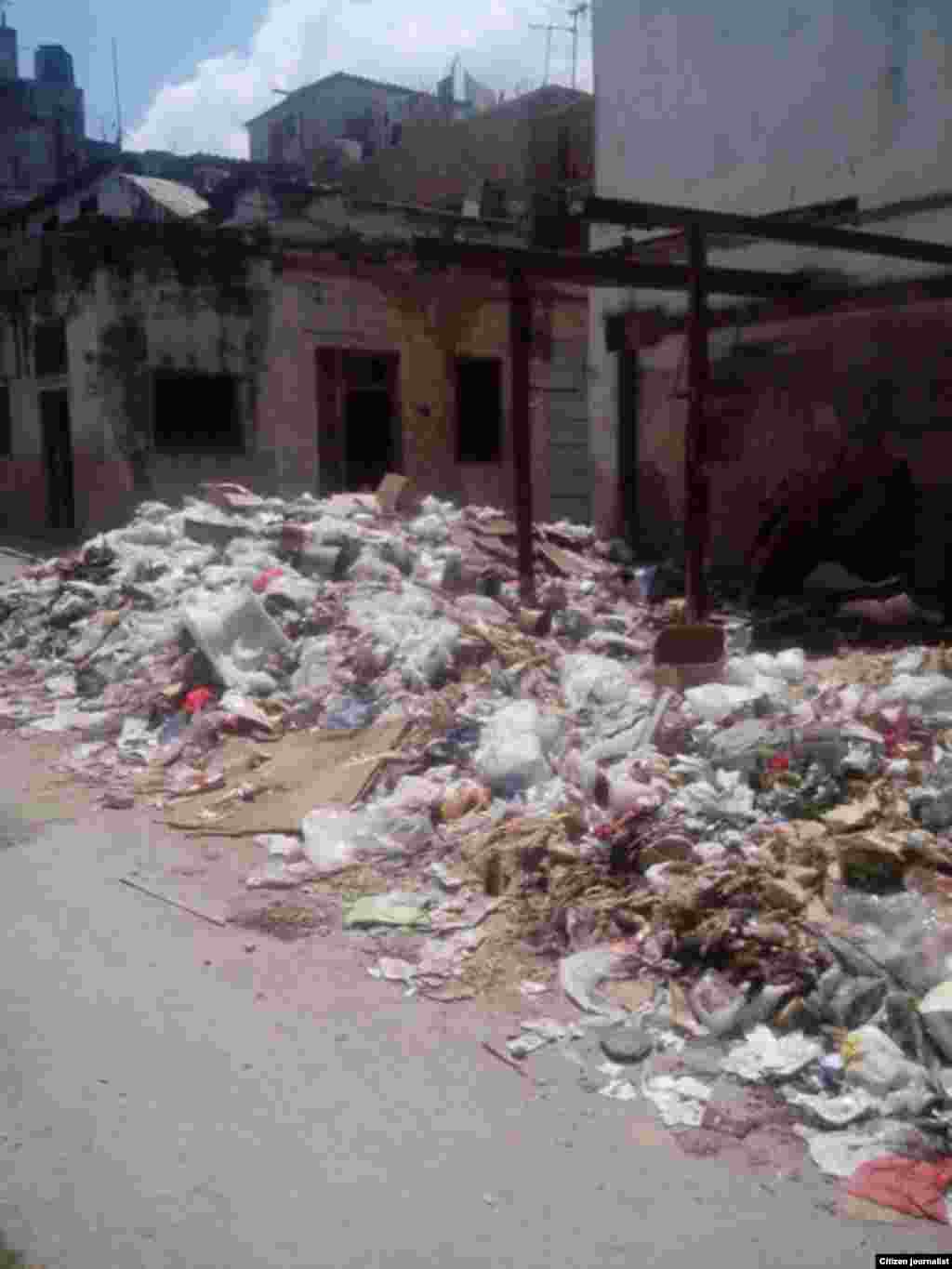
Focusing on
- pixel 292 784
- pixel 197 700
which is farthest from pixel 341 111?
pixel 292 784

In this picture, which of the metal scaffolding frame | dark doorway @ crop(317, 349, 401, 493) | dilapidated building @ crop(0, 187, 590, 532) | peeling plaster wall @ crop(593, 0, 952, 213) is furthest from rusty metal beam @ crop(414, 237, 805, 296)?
dark doorway @ crop(317, 349, 401, 493)

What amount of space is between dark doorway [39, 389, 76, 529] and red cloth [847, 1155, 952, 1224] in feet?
51.0

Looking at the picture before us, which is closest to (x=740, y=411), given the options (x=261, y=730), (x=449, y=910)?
(x=261, y=730)

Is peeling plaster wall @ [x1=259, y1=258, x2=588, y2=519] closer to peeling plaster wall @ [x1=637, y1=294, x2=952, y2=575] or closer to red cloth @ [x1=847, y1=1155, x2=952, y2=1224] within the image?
peeling plaster wall @ [x1=637, y1=294, x2=952, y2=575]

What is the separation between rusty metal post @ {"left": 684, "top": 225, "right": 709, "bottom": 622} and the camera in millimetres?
7117

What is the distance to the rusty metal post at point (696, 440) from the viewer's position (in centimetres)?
712

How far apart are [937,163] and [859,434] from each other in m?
2.14

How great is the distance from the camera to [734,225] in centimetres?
702

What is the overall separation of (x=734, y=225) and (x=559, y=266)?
126 centimetres

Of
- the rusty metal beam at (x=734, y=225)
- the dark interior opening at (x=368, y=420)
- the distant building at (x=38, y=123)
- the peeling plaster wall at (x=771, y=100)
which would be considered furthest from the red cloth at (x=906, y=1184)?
the distant building at (x=38, y=123)

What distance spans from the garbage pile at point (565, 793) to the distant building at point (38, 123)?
26.2 metres

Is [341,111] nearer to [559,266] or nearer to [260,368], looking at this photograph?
[260,368]

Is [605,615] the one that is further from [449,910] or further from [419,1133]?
[419,1133]

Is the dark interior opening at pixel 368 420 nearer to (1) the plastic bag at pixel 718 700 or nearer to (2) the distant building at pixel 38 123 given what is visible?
(1) the plastic bag at pixel 718 700
